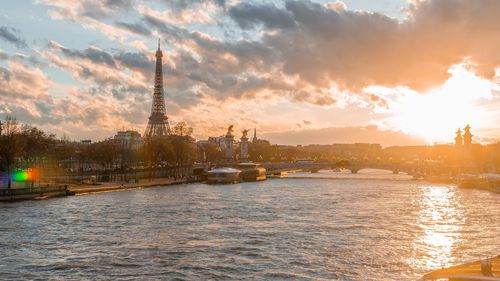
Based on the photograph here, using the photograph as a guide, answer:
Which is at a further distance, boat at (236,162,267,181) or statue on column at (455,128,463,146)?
statue on column at (455,128,463,146)

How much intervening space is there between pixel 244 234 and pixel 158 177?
7164 cm

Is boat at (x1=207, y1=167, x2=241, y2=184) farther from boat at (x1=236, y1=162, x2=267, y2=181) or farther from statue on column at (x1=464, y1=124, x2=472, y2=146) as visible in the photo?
statue on column at (x1=464, y1=124, x2=472, y2=146)

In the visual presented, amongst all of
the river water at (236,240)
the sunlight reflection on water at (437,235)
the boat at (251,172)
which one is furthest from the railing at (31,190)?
the boat at (251,172)

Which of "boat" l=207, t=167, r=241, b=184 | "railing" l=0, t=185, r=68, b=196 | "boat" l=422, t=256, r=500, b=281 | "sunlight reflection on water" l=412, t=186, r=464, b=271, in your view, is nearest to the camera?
"boat" l=422, t=256, r=500, b=281

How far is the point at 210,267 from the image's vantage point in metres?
24.8

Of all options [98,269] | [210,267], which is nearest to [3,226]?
[98,269]

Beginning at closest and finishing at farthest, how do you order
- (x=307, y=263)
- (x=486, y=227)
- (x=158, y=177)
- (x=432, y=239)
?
(x=307, y=263), (x=432, y=239), (x=486, y=227), (x=158, y=177)

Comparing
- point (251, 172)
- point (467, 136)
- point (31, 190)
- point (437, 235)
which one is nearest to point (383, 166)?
point (251, 172)

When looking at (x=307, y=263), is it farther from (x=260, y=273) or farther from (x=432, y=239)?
(x=432, y=239)

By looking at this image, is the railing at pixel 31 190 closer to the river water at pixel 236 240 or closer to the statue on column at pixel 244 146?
the river water at pixel 236 240

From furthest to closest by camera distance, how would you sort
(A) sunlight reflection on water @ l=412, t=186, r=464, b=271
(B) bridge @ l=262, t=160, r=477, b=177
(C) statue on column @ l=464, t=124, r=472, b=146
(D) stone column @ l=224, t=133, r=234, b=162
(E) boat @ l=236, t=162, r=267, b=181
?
(D) stone column @ l=224, t=133, r=234, b=162, (C) statue on column @ l=464, t=124, r=472, b=146, (B) bridge @ l=262, t=160, r=477, b=177, (E) boat @ l=236, t=162, r=267, b=181, (A) sunlight reflection on water @ l=412, t=186, r=464, b=271

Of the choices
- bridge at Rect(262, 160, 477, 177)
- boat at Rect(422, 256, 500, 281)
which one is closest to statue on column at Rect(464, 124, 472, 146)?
bridge at Rect(262, 160, 477, 177)

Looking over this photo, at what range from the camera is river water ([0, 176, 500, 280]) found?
955 inches

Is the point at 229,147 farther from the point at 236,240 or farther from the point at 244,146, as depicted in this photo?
the point at 236,240
